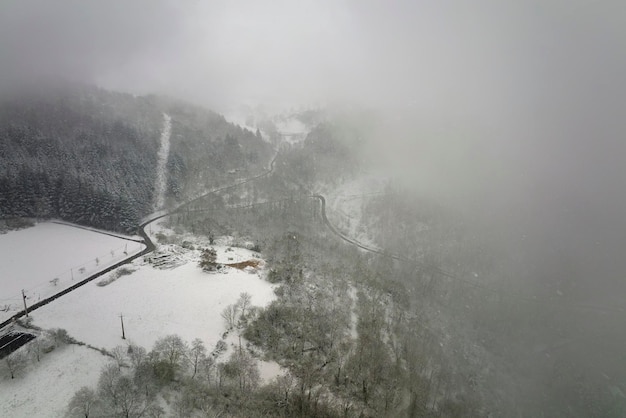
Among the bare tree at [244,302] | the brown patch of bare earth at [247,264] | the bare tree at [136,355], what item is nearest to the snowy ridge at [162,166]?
the brown patch of bare earth at [247,264]

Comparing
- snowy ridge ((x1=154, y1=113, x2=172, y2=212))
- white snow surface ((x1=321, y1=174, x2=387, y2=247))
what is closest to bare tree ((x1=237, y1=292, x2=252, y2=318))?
snowy ridge ((x1=154, y1=113, x2=172, y2=212))

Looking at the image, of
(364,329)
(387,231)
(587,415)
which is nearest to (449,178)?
(387,231)

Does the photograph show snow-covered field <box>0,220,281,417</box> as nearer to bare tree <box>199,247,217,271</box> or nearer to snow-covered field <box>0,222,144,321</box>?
bare tree <box>199,247,217,271</box>

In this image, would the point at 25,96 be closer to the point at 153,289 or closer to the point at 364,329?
the point at 153,289

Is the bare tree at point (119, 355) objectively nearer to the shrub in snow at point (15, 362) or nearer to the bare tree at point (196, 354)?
the bare tree at point (196, 354)

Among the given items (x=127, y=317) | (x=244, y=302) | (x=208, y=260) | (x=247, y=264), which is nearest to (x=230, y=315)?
(x=244, y=302)
